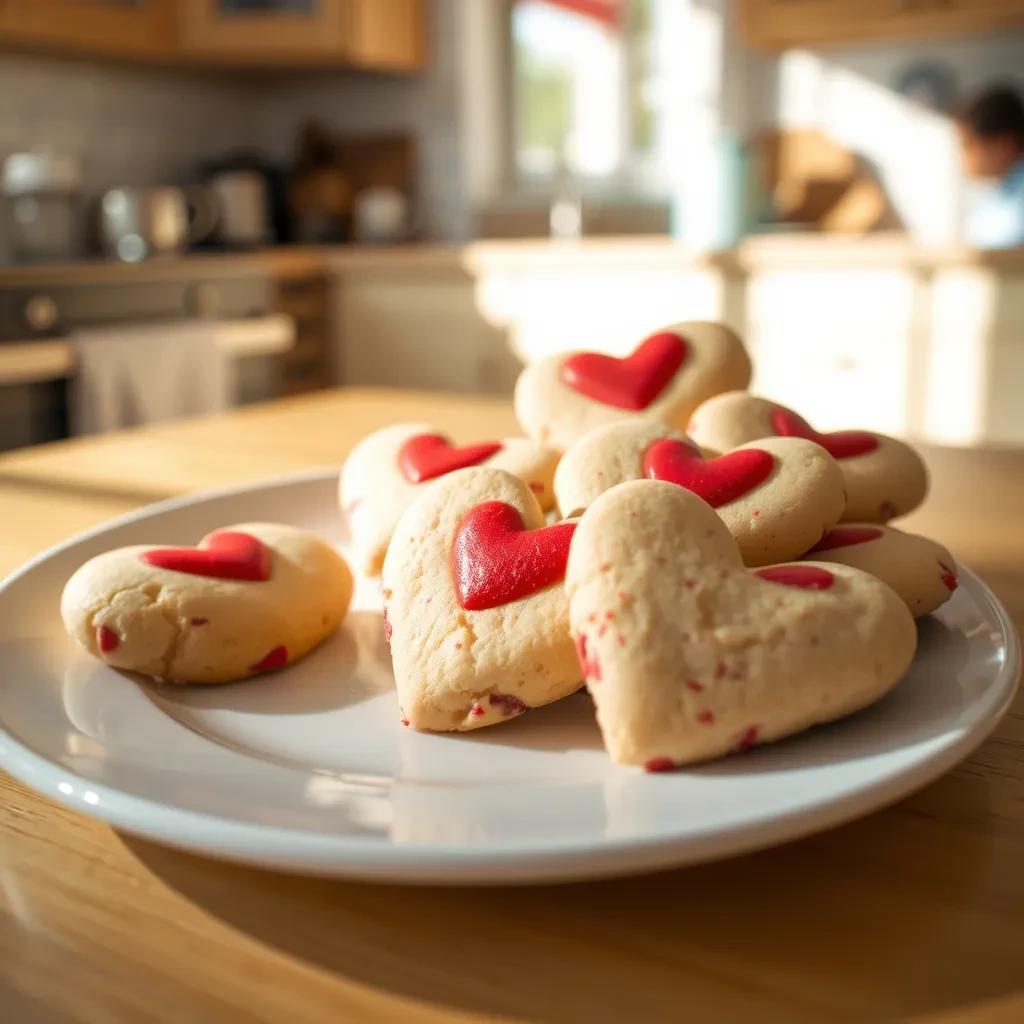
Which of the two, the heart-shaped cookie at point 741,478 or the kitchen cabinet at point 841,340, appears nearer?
the heart-shaped cookie at point 741,478

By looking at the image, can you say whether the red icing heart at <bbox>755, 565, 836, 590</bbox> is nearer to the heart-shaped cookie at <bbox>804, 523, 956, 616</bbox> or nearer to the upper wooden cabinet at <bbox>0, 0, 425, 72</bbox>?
the heart-shaped cookie at <bbox>804, 523, 956, 616</bbox>

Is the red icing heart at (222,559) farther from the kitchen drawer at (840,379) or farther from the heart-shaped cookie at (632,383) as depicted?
the kitchen drawer at (840,379)

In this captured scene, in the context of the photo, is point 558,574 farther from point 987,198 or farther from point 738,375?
point 987,198

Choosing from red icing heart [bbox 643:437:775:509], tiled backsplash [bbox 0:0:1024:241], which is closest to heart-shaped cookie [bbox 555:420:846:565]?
red icing heart [bbox 643:437:775:509]

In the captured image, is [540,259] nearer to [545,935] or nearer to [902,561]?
[902,561]

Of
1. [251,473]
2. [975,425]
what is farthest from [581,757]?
[975,425]

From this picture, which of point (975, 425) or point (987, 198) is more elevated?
point (987, 198)

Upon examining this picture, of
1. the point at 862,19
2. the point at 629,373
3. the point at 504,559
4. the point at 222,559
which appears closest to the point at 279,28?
the point at 862,19

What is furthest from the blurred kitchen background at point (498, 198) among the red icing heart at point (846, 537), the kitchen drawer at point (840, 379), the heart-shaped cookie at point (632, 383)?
the red icing heart at point (846, 537)
